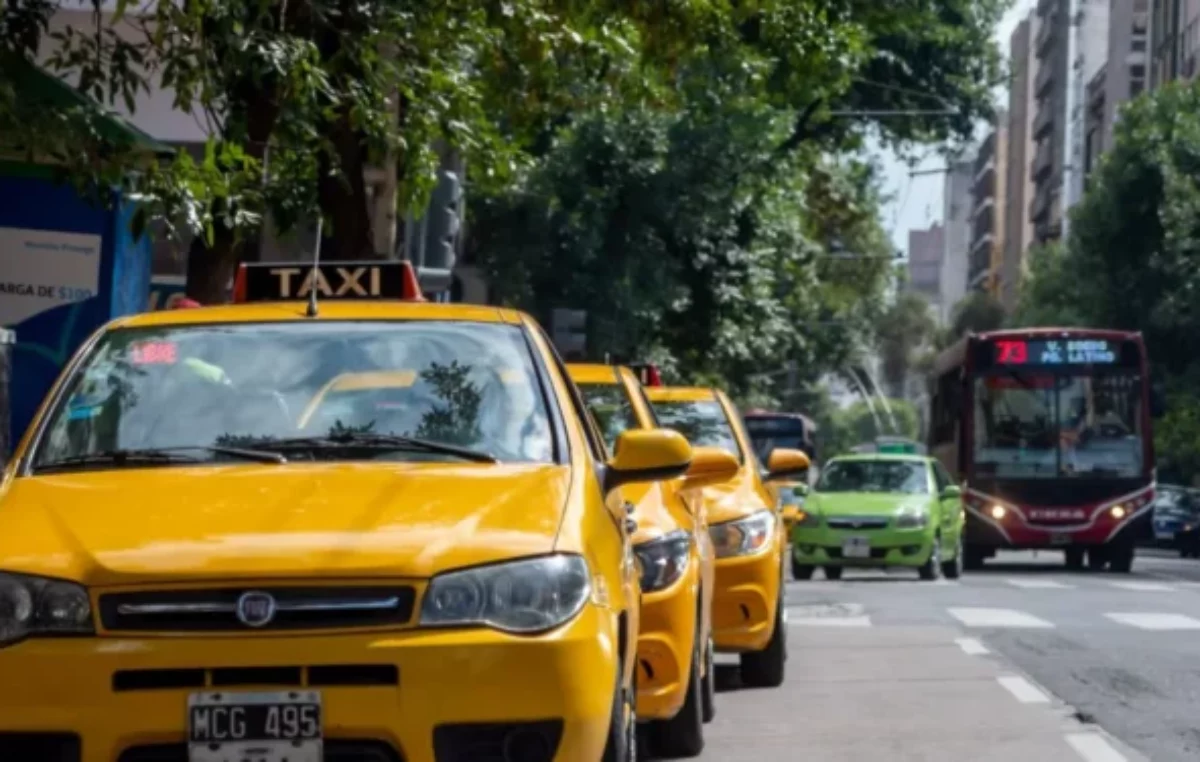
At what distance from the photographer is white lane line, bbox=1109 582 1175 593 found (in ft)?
88.4

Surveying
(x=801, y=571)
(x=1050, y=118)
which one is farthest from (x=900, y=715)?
(x=1050, y=118)

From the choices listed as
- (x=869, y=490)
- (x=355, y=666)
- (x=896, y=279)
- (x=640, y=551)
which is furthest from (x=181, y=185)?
(x=896, y=279)

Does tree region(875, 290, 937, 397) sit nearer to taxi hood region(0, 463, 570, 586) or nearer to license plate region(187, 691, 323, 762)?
taxi hood region(0, 463, 570, 586)

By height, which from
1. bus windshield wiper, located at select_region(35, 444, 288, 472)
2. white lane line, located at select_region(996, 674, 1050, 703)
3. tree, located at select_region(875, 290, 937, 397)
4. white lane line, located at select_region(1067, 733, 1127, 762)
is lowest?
white lane line, located at select_region(1067, 733, 1127, 762)

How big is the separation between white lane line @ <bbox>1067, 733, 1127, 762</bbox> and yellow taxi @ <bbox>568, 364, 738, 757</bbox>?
1500mm

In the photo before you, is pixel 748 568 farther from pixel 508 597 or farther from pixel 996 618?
pixel 996 618

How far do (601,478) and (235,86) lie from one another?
335 inches

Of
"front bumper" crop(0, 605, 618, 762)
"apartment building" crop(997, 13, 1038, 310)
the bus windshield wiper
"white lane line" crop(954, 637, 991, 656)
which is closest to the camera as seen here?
"front bumper" crop(0, 605, 618, 762)

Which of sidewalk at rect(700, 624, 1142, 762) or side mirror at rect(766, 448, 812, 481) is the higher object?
side mirror at rect(766, 448, 812, 481)

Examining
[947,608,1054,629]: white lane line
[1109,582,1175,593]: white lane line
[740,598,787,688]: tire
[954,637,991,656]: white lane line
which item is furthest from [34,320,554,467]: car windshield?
[1109,582,1175,593]: white lane line

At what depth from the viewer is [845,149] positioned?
50.6m

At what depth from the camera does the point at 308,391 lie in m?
8.05

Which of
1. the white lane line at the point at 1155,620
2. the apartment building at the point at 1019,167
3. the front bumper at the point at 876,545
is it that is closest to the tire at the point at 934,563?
the front bumper at the point at 876,545

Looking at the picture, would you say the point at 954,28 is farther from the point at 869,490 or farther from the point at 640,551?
the point at 640,551
